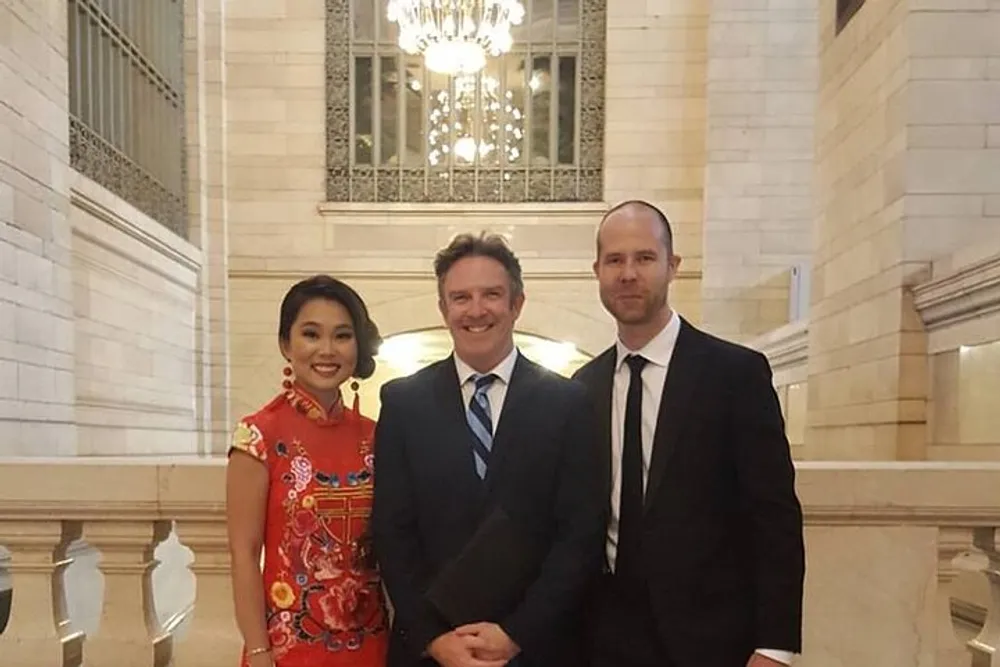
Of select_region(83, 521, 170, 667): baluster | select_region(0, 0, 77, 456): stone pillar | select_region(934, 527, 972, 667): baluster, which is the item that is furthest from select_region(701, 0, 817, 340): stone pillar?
select_region(83, 521, 170, 667): baluster

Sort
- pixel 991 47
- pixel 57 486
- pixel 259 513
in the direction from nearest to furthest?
pixel 259 513
pixel 57 486
pixel 991 47

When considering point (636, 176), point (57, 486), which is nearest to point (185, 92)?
point (636, 176)

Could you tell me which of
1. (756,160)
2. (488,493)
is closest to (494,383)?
(488,493)

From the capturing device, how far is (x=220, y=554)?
107 inches

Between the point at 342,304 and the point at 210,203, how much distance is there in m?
12.4

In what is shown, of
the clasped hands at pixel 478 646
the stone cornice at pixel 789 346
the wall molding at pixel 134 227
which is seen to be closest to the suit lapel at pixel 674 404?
the clasped hands at pixel 478 646

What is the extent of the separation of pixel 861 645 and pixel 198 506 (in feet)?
6.55

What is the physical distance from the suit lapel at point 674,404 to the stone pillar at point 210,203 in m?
12.3

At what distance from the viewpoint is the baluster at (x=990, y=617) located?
2.55 meters

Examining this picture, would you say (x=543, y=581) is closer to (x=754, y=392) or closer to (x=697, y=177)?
(x=754, y=392)

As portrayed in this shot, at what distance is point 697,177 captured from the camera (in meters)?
13.8

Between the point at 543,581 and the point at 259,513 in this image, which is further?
the point at 259,513

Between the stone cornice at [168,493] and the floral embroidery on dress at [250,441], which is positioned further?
the stone cornice at [168,493]

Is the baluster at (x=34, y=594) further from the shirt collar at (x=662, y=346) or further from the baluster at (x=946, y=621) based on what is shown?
the baluster at (x=946, y=621)
